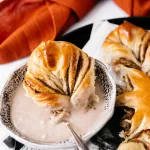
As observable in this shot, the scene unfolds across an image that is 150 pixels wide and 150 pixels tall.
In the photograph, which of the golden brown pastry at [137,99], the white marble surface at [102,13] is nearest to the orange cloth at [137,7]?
the white marble surface at [102,13]

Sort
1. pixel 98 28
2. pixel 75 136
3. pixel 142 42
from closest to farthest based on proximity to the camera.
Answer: pixel 75 136
pixel 142 42
pixel 98 28

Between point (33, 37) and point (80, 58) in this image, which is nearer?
point (80, 58)

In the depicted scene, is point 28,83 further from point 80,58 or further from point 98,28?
point 98,28

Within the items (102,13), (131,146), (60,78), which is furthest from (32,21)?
(131,146)

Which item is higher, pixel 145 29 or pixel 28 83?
pixel 28 83

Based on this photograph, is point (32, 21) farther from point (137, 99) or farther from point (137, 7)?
point (137, 99)

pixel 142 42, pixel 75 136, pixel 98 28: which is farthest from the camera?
A: pixel 98 28

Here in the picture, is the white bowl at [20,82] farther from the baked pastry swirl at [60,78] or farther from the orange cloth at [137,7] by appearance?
the orange cloth at [137,7]

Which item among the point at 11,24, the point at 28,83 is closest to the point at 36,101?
the point at 28,83
